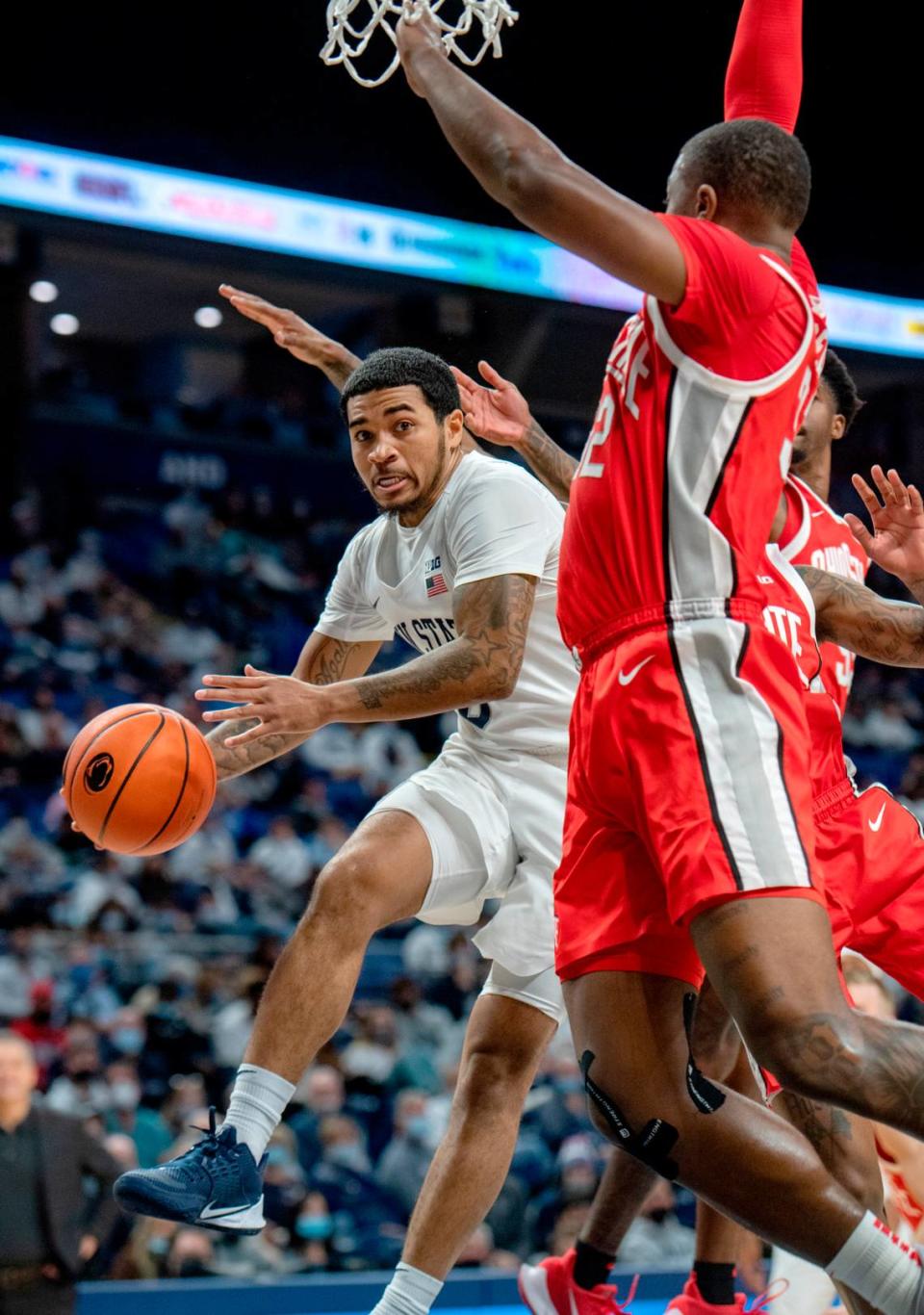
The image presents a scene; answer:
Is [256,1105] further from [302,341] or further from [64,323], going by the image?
[64,323]

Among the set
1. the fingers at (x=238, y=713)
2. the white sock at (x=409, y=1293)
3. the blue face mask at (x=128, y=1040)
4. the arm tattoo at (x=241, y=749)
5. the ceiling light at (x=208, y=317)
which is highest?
the ceiling light at (x=208, y=317)

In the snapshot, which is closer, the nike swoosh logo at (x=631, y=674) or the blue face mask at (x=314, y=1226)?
the nike swoosh logo at (x=631, y=674)

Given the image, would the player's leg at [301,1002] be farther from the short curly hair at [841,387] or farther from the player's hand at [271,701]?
the short curly hair at [841,387]

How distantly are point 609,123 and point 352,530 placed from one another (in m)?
6.45

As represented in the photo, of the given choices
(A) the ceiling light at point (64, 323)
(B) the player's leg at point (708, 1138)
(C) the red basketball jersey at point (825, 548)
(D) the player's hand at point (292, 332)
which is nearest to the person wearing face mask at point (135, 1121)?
(D) the player's hand at point (292, 332)

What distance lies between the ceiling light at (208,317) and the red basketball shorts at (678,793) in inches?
649

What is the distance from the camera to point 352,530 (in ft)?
60.2

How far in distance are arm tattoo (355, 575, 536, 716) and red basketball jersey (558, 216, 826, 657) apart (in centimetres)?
90

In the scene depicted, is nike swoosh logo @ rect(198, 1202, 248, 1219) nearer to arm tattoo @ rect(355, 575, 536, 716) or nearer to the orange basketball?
the orange basketball

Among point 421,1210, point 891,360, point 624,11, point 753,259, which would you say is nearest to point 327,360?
point 753,259

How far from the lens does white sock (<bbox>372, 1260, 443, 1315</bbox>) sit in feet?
12.5

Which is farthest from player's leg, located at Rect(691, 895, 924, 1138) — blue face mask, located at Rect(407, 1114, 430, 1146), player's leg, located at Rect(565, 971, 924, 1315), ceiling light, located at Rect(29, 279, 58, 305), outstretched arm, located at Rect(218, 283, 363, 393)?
ceiling light, located at Rect(29, 279, 58, 305)

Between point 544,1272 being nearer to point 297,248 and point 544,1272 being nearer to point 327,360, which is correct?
point 327,360

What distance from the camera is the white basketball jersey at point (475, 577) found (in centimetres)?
419
